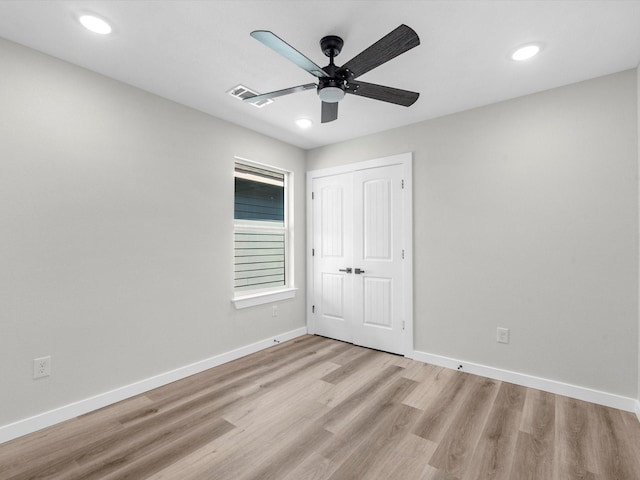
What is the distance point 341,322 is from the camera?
4.03 m

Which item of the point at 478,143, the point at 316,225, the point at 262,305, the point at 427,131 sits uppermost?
the point at 427,131

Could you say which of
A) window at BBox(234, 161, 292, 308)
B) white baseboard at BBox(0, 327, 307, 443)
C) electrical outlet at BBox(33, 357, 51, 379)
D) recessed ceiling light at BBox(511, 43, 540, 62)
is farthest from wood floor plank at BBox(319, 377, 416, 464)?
recessed ceiling light at BBox(511, 43, 540, 62)

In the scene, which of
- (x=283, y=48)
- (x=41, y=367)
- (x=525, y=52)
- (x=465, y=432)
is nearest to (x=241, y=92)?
(x=283, y=48)

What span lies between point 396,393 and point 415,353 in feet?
2.79

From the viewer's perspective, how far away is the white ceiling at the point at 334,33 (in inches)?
69.4

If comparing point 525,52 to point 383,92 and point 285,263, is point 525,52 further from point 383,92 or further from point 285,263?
point 285,263

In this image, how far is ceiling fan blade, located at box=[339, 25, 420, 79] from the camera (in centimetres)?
152

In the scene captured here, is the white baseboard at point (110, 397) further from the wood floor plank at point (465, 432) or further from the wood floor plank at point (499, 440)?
the wood floor plank at point (499, 440)

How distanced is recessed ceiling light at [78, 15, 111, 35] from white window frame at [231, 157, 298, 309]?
64.5 inches

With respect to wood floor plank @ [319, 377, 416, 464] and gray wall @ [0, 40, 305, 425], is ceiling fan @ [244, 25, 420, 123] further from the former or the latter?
wood floor plank @ [319, 377, 416, 464]

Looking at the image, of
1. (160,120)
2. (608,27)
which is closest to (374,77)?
(608,27)

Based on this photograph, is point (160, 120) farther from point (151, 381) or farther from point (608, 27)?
point (608, 27)

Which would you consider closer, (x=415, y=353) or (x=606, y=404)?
(x=606, y=404)

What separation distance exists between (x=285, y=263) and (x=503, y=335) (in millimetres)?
2595
